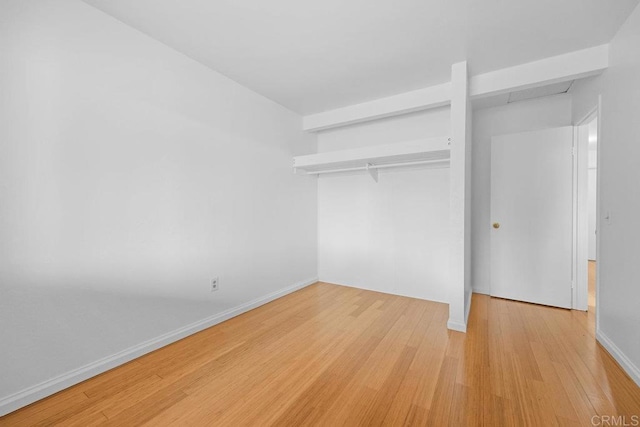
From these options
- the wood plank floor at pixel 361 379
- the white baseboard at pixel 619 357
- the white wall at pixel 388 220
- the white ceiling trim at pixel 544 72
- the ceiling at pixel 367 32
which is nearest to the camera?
the wood plank floor at pixel 361 379

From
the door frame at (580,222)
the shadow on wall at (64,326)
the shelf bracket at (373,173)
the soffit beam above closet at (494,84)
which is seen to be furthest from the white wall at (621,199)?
the shadow on wall at (64,326)

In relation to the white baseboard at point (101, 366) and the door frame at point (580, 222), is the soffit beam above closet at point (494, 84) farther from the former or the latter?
the white baseboard at point (101, 366)

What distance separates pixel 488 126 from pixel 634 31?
1.63 meters

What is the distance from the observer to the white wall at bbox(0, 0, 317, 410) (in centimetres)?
150

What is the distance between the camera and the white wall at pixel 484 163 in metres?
3.22

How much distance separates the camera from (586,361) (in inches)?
74.7

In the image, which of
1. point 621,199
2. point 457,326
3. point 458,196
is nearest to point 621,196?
point 621,199

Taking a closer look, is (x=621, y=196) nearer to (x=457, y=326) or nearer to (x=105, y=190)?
Result: (x=457, y=326)

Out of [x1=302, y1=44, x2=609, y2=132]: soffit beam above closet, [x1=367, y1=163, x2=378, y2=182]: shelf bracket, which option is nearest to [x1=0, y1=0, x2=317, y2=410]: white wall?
[x1=302, y1=44, x2=609, y2=132]: soffit beam above closet

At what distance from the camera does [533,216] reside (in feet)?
10.1

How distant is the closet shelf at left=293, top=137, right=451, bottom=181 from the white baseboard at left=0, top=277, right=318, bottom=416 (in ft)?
6.34

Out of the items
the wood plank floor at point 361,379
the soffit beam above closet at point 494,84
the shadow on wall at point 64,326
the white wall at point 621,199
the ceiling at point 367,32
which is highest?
the ceiling at point 367,32

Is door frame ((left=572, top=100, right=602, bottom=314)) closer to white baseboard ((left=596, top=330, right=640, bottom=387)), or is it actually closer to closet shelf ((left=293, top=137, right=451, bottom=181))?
white baseboard ((left=596, top=330, right=640, bottom=387))

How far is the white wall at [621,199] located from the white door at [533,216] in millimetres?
771
